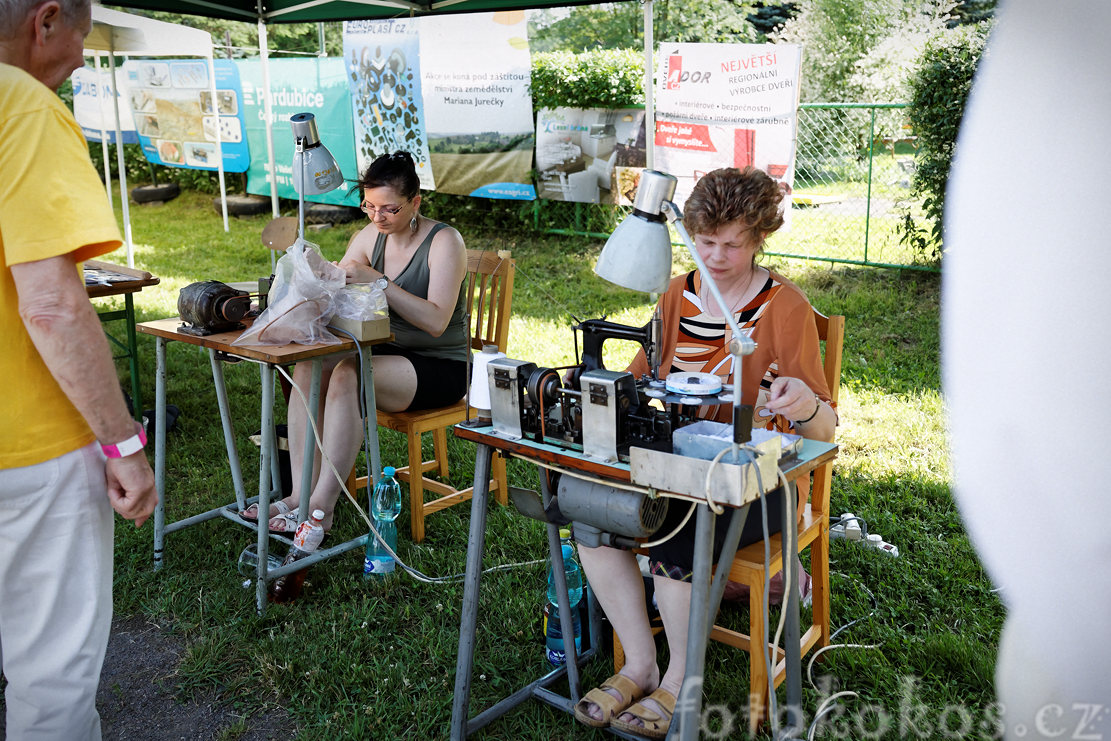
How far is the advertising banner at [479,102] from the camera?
6.78 meters

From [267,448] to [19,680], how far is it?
131cm

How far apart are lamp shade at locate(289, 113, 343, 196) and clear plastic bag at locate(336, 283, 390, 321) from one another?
342 mm

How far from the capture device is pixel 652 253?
1.62 m

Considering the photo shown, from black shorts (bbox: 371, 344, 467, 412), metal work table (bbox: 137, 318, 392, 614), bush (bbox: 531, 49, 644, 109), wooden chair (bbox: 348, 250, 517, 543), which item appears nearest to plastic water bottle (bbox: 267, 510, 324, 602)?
metal work table (bbox: 137, 318, 392, 614)

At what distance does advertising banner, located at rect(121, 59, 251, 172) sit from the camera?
9805mm

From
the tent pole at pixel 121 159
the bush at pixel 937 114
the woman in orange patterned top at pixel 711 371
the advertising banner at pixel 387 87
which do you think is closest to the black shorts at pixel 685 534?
the woman in orange patterned top at pixel 711 371

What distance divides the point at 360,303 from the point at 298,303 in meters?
0.22

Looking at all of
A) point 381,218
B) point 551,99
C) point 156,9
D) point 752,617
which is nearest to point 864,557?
point 752,617

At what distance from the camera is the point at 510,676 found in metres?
2.50

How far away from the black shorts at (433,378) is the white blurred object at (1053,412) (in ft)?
6.24

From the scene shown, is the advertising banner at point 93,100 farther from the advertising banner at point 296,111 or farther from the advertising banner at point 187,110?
the advertising banner at point 296,111

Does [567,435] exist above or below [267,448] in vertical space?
above

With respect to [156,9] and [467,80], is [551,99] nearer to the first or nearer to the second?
[467,80]

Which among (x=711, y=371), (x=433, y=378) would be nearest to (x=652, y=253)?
(x=711, y=371)
